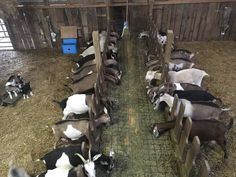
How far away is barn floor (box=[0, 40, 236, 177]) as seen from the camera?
510 centimetres

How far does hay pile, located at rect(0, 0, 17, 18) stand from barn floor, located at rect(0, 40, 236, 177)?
1771 mm

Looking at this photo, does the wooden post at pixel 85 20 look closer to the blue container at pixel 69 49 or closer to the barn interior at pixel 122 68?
the barn interior at pixel 122 68

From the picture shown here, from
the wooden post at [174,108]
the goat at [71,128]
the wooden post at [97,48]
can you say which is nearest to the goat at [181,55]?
the wooden post at [97,48]

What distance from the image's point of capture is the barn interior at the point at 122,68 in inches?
206

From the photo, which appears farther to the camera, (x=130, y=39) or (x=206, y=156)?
(x=130, y=39)

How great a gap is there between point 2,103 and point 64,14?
3.99 meters

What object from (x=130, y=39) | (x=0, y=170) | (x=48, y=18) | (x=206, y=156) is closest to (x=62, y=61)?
(x=48, y=18)

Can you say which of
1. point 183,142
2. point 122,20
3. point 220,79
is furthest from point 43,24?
point 183,142

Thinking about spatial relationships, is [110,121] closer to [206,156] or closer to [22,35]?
[206,156]

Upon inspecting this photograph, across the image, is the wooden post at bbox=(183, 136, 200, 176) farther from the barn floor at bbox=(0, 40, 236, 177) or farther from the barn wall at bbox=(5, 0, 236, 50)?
the barn wall at bbox=(5, 0, 236, 50)

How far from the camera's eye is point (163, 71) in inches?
247

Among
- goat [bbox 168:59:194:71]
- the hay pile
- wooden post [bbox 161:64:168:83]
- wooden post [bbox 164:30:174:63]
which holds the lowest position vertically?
goat [bbox 168:59:194:71]

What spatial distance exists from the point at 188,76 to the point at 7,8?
19.6 feet

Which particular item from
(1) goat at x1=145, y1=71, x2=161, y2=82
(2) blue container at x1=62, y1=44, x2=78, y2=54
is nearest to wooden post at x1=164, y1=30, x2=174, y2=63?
(1) goat at x1=145, y1=71, x2=161, y2=82
